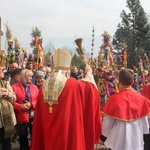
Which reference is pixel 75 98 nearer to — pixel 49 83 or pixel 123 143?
pixel 49 83

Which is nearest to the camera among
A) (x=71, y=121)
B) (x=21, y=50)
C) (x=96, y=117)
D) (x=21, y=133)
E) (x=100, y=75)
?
(x=71, y=121)

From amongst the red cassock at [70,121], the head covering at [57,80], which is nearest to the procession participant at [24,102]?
the red cassock at [70,121]

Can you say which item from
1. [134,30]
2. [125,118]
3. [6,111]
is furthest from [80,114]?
[134,30]

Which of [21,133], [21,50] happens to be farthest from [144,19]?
[21,133]

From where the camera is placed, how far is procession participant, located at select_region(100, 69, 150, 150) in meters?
4.47

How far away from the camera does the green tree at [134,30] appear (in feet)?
132

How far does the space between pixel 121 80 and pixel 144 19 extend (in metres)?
38.5

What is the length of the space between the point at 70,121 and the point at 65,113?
145mm

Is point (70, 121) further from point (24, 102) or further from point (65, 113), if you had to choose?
point (24, 102)

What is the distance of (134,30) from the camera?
4256cm

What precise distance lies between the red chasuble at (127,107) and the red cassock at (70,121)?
0.86ft

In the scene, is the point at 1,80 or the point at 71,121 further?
the point at 1,80

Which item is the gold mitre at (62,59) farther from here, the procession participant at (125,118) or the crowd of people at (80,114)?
the procession participant at (125,118)

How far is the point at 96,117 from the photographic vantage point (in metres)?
4.43
